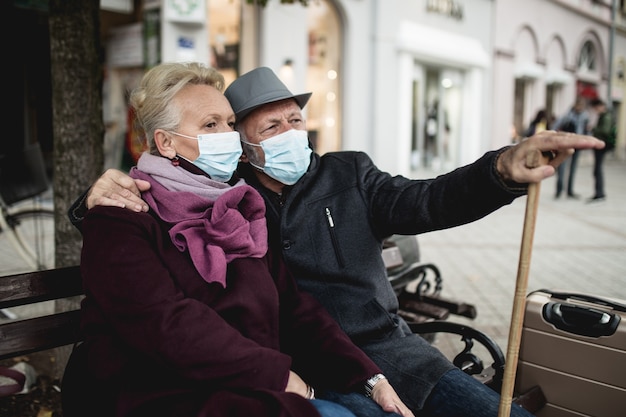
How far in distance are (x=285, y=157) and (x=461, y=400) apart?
3.92 feet

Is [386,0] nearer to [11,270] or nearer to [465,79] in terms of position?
[465,79]

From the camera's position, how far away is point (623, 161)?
1016 inches

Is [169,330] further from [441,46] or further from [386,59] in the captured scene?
[441,46]

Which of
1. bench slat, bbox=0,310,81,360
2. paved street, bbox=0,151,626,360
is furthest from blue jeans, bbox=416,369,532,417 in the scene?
paved street, bbox=0,151,626,360

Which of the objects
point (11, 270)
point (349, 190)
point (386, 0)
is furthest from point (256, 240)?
point (386, 0)

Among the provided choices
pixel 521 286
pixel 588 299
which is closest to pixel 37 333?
pixel 521 286

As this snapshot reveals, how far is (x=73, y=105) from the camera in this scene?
9.86 feet

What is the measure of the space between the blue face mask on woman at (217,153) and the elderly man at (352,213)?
0.83 ft

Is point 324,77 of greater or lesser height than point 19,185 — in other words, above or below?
above

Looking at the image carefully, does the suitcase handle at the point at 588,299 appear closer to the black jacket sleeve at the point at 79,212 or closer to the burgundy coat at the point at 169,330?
the burgundy coat at the point at 169,330

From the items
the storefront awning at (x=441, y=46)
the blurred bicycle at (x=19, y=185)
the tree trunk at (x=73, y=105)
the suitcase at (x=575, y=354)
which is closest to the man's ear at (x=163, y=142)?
the tree trunk at (x=73, y=105)

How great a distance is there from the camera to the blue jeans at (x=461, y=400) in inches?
76.4

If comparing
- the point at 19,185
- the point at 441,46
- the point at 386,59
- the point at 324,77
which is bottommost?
the point at 19,185

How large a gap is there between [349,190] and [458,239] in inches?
231
